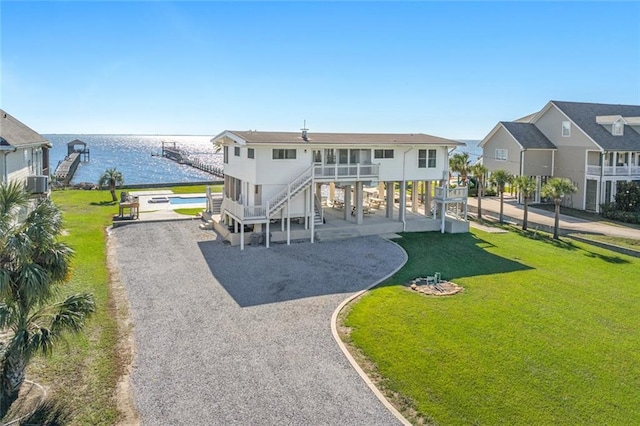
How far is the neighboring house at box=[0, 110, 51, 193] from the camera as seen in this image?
18516mm

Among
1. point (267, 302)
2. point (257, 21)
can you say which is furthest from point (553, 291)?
point (257, 21)

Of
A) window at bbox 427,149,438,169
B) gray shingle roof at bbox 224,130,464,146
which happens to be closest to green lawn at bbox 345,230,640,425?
gray shingle roof at bbox 224,130,464,146

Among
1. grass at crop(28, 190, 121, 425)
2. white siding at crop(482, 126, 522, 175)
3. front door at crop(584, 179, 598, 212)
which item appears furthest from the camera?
white siding at crop(482, 126, 522, 175)

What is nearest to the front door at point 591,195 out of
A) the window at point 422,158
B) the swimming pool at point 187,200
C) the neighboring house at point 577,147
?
the neighboring house at point 577,147

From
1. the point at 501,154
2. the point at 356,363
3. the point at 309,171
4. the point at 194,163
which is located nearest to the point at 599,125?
the point at 501,154

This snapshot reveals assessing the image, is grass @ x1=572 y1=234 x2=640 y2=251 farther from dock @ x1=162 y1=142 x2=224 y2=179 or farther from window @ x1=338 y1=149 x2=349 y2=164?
dock @ x1=162 y1=142 x2=224 y2=179

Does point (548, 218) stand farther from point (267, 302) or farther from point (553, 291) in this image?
point (267, 302)

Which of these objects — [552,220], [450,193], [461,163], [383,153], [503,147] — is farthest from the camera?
[503,147]

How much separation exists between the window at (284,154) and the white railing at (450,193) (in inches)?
388

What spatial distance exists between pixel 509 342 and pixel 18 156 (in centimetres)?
2127

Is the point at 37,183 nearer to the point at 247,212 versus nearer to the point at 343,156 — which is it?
the point at 247,212

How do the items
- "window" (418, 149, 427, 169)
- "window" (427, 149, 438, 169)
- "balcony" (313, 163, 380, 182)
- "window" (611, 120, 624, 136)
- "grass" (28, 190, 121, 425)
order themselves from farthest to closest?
"window" (611, 120, 624, 136)
"window" (427, 149, 438, 169)
"window" (418, 149, 427, 169)
"balcony" (313, 163, 380, 182)
"grass" (28, 190, 121, 425)

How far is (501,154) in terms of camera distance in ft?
139

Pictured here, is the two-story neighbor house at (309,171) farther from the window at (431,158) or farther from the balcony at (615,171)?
the balcony at (615,171)
